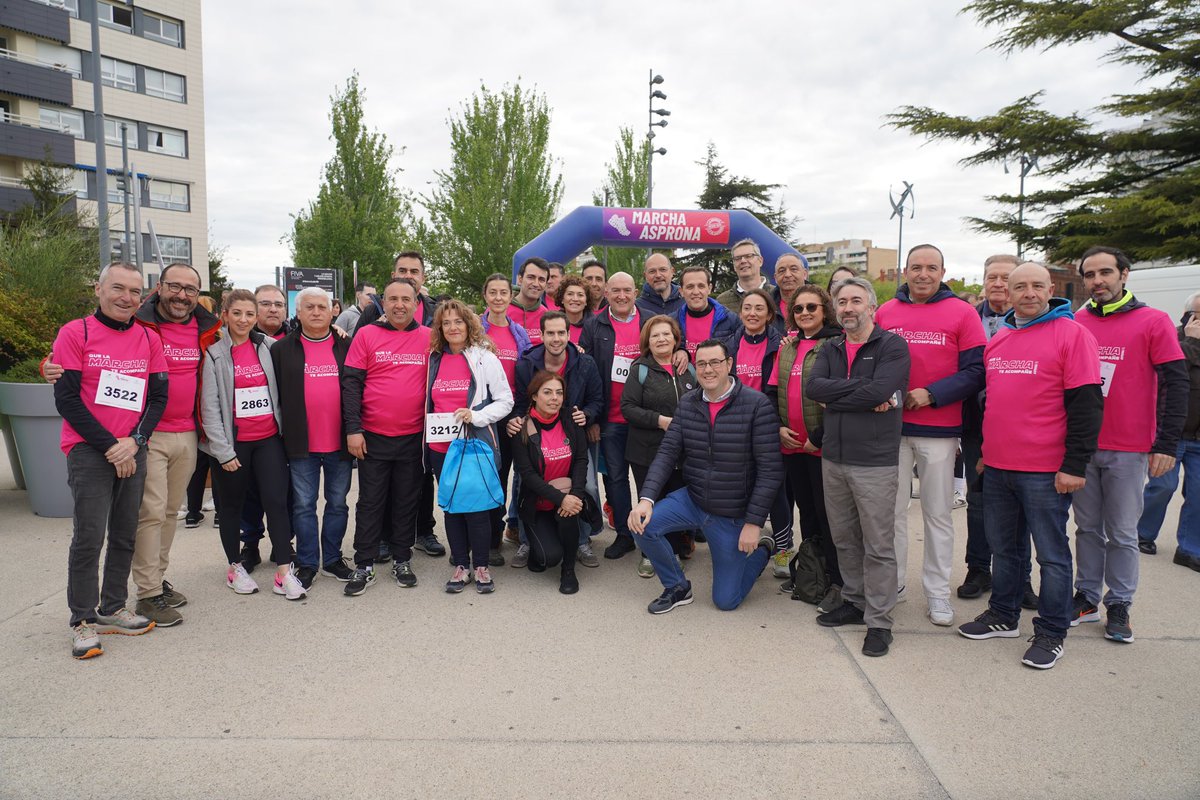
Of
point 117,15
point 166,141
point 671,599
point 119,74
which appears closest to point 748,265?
point 671,599

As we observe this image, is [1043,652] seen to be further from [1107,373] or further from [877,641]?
[1107,373]

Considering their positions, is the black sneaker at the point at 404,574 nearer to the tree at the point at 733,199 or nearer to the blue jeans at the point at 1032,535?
the blue jeans at the point at 1032,535

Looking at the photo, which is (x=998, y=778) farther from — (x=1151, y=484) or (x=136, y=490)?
(x=136, y=490)

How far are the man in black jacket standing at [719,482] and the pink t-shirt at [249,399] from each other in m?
2.44

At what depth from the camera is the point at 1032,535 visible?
12.5ft

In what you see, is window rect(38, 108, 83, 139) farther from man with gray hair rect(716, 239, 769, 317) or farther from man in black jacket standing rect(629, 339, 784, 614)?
man in black jacket standing rect(629, 339, 784, 614)

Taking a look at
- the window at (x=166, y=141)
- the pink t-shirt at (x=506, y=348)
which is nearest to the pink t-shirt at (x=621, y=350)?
the pink t-shirt at (x=506, y=348)

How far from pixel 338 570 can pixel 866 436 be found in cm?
361

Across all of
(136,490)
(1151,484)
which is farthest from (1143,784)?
(136,490)

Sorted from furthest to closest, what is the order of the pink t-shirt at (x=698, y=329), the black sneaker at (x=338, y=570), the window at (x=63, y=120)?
the window at (x=63, y=120) → the pink t-shirt at (x=698, y=329) → the black sneaker at (x=338, y=570)

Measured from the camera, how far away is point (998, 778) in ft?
9.01

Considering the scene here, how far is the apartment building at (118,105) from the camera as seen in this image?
31.0 metres

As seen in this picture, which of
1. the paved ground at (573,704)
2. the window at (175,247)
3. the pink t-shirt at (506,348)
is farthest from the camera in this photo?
the window at (175,247)

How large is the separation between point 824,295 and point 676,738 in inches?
110
